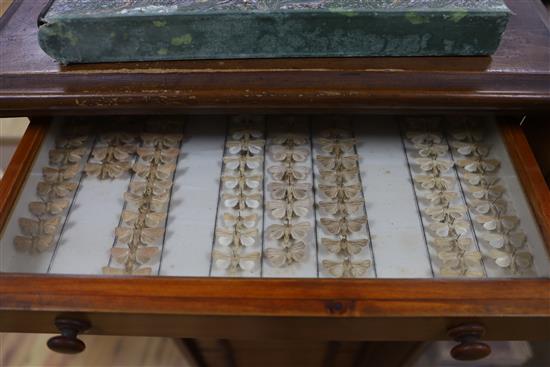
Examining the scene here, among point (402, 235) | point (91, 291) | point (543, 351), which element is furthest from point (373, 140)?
point (543, 351)

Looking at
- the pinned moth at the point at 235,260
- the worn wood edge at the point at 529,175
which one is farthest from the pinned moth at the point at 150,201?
the worn wood edge at the point at 529,175

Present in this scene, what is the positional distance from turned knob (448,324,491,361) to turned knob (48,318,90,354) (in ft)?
1.27

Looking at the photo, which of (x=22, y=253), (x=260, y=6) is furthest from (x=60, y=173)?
(x=260, y=6)

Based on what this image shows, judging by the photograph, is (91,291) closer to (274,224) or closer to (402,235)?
(274,224)

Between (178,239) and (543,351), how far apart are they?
82 centimetres

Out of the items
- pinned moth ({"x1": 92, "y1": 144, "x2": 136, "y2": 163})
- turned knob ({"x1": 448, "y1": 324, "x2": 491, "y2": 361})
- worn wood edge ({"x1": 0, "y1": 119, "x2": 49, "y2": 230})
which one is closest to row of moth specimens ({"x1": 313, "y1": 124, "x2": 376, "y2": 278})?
turned knob ({"x1": 448, "y1": 324, "x2": 491, "y2": 361})

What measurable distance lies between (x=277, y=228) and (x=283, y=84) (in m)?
0.18

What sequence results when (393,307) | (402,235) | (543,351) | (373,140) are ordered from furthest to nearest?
(543,351) < (373,140) < (402,235) < (393,307)

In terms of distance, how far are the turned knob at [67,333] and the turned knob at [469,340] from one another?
1.27ft

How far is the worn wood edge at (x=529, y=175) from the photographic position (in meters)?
0.63

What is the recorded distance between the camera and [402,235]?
0.68 meters

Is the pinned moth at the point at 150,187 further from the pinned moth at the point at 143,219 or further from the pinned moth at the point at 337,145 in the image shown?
the pinned moth at the point at 337,145

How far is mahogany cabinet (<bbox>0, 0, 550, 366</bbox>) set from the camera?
0.57 m

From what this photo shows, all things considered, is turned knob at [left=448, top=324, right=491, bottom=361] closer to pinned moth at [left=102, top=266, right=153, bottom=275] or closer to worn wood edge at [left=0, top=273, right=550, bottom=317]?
worn wood edge at [left=0, top=273, right=550, bottom=317]
